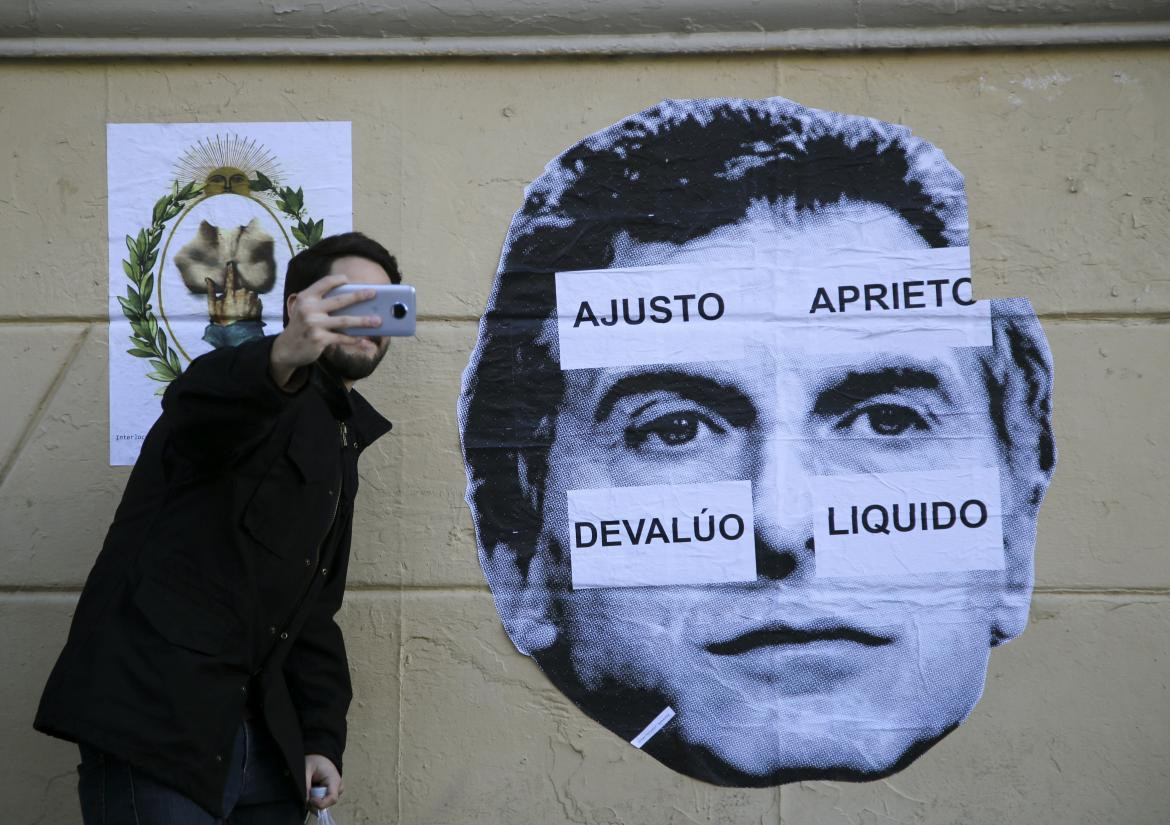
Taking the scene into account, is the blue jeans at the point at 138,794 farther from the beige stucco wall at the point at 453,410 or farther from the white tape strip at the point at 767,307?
the white tape strip at the point at 767,307

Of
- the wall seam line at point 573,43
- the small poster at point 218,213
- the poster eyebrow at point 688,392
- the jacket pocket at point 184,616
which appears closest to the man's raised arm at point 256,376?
the jacket pocket at point 184,616

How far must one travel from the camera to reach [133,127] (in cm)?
274

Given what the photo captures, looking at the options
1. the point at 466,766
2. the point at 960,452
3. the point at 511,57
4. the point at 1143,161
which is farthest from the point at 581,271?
the point at 1143,161

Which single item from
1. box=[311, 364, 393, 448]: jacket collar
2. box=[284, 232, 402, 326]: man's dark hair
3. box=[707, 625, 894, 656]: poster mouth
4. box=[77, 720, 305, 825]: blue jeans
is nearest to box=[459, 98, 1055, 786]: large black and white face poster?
box=[707, 625, 894, 656]: poster mouth

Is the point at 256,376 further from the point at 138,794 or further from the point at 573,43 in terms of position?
the point at 573,43

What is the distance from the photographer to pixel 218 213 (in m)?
2.74

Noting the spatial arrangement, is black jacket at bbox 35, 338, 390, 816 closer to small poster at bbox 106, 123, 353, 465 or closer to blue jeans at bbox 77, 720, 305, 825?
blue jeans at bbox 77, 720, 305, 825

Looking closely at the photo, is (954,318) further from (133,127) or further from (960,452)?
(133,127)

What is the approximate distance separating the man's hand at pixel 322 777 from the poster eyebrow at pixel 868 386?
4.71 feet

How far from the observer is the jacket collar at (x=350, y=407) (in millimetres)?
2195

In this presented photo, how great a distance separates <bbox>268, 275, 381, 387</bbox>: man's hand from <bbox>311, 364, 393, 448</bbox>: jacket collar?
0.67ft

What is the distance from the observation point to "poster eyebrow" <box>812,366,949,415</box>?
274 cm

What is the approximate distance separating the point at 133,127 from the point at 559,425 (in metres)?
1.33

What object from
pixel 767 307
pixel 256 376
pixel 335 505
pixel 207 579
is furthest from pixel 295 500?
pixel 767 307
